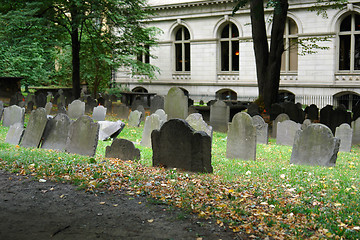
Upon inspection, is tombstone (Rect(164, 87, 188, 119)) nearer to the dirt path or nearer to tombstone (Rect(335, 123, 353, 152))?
tombstone (Rect(335, 123, 353, 152))

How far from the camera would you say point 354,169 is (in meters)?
9.38

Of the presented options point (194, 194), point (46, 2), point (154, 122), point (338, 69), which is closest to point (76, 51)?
point (46, 2)

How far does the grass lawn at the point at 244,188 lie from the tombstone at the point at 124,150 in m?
0.31

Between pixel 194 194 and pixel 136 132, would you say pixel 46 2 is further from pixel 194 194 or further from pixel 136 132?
pixel 194 194

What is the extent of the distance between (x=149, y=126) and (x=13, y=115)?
5.24m

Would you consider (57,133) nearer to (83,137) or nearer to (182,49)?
(83,137)

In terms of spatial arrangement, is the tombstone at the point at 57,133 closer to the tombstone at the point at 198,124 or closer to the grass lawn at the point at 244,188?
the grass lawn at the point at 244,188

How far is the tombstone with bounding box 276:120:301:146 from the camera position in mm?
13172

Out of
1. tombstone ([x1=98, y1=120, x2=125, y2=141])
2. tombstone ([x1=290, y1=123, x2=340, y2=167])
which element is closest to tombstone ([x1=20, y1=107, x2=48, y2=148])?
tombstone ([x1=98, y1=120, x2=125, y2=141])

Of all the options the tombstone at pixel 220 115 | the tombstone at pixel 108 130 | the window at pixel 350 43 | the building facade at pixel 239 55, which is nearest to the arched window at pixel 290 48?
the building facade at pixel 239 55

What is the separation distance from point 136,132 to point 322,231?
10.4 metres

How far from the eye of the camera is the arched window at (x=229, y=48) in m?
32.0

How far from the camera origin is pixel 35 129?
1120cm

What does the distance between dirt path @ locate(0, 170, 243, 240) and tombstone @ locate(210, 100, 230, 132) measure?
1047cm
